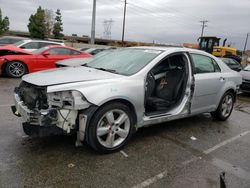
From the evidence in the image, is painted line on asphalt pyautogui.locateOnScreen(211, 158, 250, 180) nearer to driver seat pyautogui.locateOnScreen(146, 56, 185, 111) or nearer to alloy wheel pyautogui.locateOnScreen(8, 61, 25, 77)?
driver seat pyautogui.locateOnScreen(146, 56, 185, 111)

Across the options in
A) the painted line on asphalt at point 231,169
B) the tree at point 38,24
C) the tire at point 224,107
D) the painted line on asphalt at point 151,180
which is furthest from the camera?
the tree at point 38,24

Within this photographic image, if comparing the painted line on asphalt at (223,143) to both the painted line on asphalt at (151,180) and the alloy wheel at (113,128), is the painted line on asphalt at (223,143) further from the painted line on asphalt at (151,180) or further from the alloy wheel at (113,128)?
the alloy wheel at (113,128)

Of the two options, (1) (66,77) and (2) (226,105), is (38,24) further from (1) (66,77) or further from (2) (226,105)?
(1) (66,77)

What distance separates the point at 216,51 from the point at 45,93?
75.2ft

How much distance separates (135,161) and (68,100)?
1224mm

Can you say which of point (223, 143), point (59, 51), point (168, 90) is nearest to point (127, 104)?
point (168, 90)

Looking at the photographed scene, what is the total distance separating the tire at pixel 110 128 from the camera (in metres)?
2.92

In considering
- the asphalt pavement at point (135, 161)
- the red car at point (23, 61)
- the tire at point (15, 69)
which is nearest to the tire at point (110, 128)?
the asphalt pavement at point (135, 161)

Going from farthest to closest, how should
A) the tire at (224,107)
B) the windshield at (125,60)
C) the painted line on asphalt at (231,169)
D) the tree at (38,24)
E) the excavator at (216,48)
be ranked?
the tree at (38,24), the excavator at (216,48), the tire at (224,107), the windshield at (125,60), the painted line on asphalt at (231,169)

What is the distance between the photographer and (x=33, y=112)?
2742 millimetres

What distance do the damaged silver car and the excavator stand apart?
19.9 m

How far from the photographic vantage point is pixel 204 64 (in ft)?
14.9

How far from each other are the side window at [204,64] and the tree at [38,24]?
56136 millimetres

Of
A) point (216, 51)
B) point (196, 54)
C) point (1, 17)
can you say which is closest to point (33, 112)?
point (196, 54)
